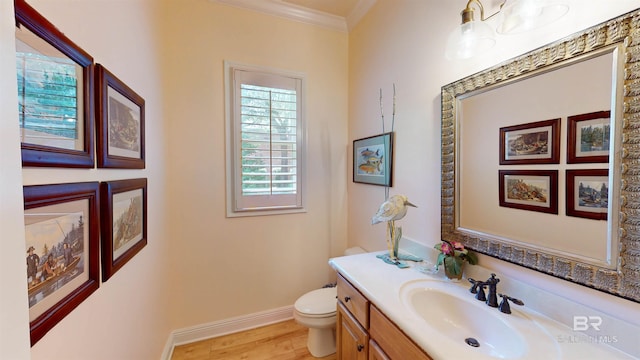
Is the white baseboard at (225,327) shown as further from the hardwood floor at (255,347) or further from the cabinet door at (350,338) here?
the cabinet door at (350,338)

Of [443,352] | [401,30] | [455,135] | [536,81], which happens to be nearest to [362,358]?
[443,352]

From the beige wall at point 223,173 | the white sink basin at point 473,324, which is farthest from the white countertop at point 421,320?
the beige wall at point 223,173

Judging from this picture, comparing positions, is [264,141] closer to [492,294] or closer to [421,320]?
[421,320]

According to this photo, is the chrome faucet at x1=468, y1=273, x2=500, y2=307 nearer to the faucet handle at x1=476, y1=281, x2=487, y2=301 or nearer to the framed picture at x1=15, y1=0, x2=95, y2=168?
the faucet handle at x1=476, y1=281, x2=487, y2=301

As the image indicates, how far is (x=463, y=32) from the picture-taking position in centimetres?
108

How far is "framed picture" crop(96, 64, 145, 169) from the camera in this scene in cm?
88

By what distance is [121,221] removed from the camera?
3.43 ft

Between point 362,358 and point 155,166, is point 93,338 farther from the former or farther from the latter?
point 362,358

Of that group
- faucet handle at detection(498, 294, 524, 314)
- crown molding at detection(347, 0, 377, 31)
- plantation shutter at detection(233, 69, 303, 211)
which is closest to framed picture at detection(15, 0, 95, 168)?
plantation shutter at detection(233, 69, 303, 211)

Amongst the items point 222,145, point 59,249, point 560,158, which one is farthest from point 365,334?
point 222,145

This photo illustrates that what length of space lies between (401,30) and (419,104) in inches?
23.2

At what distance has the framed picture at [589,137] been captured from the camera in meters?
0.77

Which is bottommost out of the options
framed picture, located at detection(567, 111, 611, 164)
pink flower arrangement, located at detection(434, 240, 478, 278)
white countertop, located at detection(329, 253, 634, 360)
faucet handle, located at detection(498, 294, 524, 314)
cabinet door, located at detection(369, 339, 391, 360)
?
cabinet door, located at detection(369, 339, 391, 360)

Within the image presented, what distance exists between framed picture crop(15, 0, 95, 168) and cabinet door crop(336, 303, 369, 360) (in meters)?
1.35
